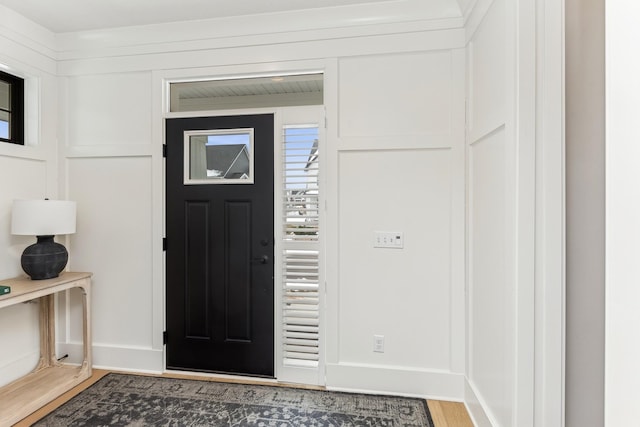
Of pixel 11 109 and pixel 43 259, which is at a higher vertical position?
pixel 11 109

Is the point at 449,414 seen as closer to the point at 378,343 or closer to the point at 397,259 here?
the point at 378,343

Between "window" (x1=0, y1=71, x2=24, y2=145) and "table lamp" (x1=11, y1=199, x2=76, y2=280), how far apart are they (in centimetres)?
69

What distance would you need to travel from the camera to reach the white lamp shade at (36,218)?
2.28 metres

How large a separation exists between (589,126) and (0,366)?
3.72 meters

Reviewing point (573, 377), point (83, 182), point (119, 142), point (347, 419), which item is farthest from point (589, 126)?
point (83, 182)

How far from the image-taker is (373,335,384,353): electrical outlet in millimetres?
2420

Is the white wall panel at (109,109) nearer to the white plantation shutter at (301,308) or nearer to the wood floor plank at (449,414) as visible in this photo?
the white plantation shutter at (301,308)

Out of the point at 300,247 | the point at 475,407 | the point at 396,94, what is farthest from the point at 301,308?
the point at 396,94

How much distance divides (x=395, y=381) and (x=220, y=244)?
162cm

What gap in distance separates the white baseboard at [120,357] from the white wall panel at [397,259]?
1.50 metres

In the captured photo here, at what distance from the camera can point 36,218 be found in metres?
2.29

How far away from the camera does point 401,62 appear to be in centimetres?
238
